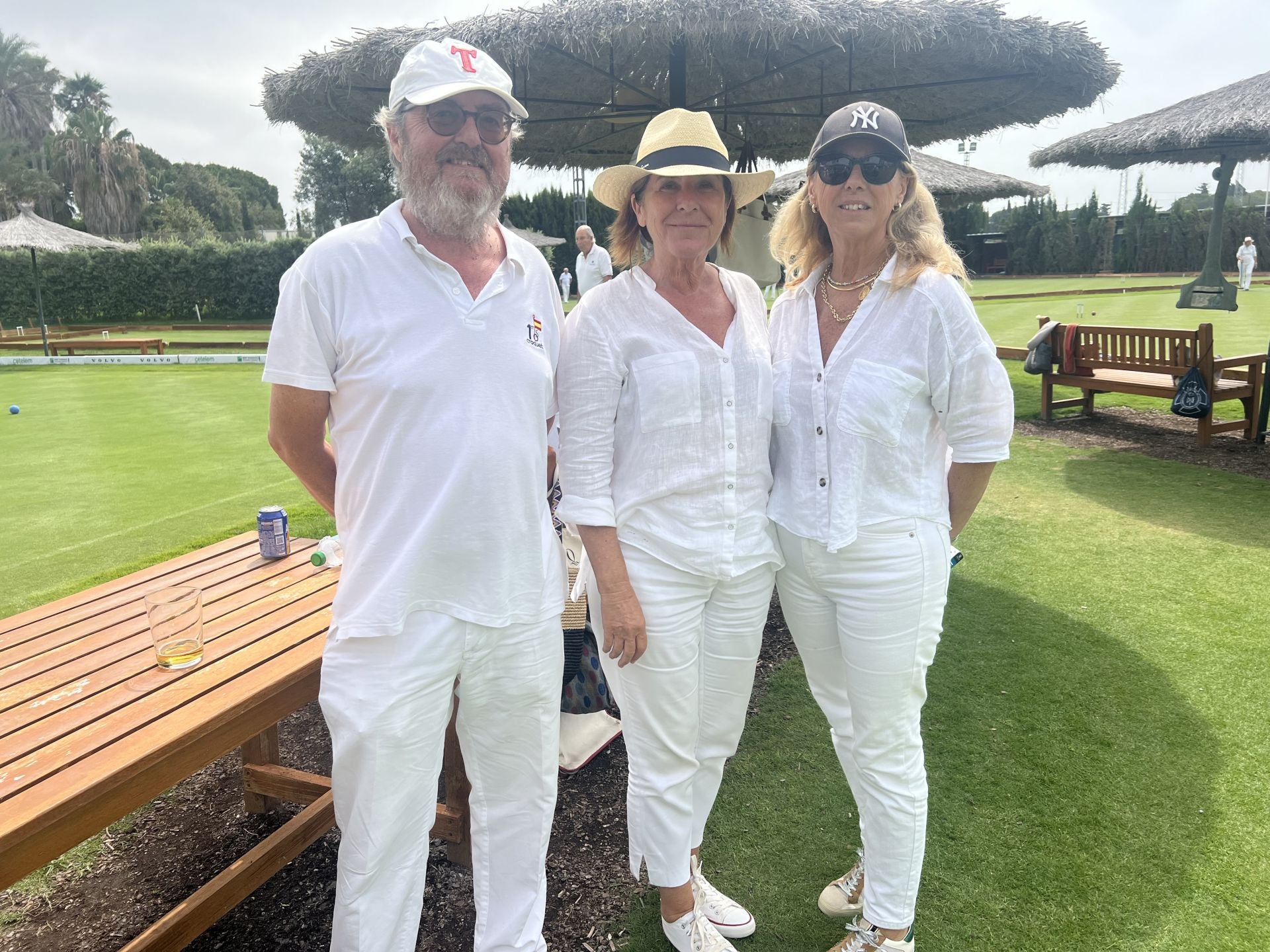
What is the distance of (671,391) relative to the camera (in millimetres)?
2045

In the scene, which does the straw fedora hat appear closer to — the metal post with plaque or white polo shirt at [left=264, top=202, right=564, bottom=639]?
white polo shirt at [left=264, top=202, right=564, bottom=639]

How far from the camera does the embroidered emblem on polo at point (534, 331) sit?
1938 millimetres

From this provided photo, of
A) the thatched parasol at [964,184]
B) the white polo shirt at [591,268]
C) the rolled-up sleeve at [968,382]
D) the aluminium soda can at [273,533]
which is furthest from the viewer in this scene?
the white polo shirt at [591,268]

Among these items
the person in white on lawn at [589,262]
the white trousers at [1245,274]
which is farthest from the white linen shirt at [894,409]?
the white trousers at [1245,274]

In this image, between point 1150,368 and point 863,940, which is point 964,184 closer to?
point 1150,368

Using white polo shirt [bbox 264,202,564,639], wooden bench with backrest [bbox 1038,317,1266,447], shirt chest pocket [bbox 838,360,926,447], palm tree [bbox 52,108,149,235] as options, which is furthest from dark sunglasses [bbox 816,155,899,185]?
palm tree [bbox 52,108,149,235]

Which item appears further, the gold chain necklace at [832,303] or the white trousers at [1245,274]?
the white trousers at [1245,274]

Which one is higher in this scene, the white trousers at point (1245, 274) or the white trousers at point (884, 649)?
the white trousers at point (1245, 274)

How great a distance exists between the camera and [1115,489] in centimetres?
661

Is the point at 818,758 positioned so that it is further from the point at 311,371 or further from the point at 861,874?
the point at 311,371

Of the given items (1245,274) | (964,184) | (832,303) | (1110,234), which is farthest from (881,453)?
(1110,234)

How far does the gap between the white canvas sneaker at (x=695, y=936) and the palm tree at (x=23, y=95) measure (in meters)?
62.8

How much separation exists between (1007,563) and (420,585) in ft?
14.5

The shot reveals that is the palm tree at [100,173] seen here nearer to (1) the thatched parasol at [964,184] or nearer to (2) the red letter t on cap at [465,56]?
(1) the thatched parasol at [964,184]
